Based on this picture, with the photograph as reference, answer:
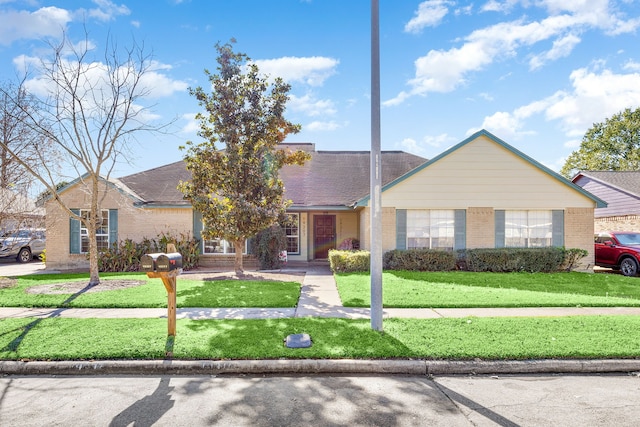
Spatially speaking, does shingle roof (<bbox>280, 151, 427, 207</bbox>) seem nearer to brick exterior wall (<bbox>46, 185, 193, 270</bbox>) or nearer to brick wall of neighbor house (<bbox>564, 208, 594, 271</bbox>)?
brick exterior wall (<bbox>46, 185, 193, 270</bbox>)

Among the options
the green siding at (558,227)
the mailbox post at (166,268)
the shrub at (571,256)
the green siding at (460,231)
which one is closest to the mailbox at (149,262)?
the mailbox post at (166,268)

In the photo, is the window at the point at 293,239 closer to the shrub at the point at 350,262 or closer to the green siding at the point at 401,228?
the shrub at the point at 350,262

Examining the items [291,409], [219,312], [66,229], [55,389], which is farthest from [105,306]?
[66,229]

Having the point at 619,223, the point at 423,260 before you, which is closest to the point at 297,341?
the point at 423,260

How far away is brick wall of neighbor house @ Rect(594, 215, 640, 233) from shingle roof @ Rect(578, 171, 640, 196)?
5.24ft

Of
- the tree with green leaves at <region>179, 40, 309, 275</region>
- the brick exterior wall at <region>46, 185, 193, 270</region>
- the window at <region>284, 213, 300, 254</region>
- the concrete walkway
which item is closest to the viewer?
the concrete walkway

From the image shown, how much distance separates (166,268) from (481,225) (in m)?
12.6

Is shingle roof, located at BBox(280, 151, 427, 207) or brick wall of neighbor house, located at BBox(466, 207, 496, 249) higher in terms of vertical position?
shingle roof, located at BBox(280, 151, 427, 207)

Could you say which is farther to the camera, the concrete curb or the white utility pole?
the white utility pole

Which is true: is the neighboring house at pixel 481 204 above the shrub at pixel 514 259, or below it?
above

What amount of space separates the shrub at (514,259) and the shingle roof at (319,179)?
214 inches

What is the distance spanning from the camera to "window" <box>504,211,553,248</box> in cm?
1477

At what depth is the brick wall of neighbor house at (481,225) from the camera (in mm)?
14594

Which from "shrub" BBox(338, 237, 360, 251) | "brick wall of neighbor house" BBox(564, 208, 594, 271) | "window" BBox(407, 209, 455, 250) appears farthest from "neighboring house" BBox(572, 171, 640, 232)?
"shrub" BBox(338, 237, 360, 251)
